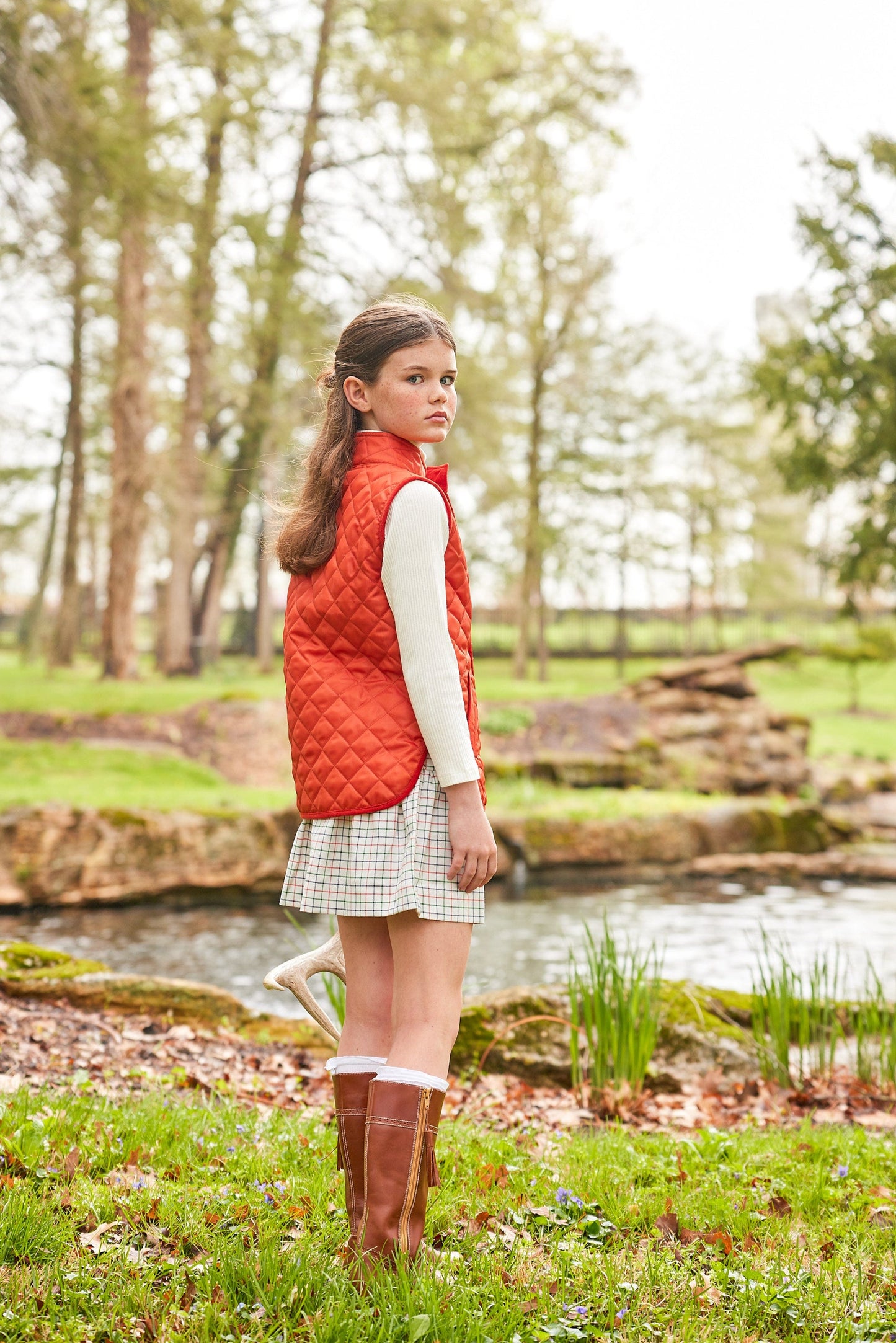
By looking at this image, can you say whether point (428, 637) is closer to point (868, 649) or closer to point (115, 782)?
point (115, 782)

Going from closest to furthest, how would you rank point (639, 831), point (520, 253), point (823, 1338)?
point (823, 1338), point (639, 831), point (520, 253)

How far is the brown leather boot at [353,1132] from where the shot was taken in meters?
2.32

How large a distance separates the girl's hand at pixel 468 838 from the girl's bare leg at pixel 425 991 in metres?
0.12

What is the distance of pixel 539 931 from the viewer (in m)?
8.29

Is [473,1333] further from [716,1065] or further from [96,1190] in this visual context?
[716,1065]

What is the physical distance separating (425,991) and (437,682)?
0.64 meters

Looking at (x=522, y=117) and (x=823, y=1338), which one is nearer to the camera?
(x=823, y=1338)

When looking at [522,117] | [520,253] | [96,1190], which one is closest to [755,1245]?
[96,1190]

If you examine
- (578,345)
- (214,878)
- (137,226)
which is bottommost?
(214,878)

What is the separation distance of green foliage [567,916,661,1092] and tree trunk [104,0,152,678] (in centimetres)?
1399

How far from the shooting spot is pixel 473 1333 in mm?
1933

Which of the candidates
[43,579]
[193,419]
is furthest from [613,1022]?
[43,579]

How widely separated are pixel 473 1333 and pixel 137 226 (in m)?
14.2

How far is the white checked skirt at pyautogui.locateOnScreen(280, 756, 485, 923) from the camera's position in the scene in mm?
2178
